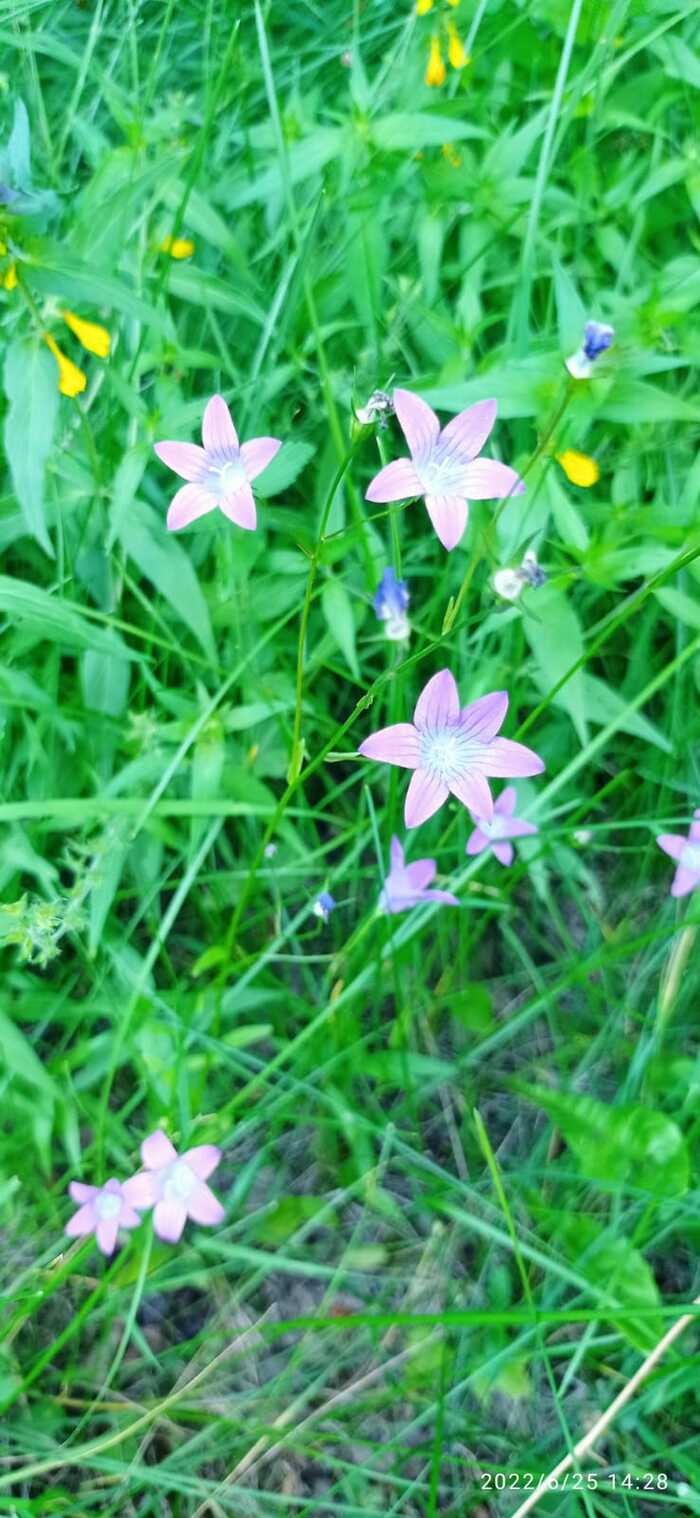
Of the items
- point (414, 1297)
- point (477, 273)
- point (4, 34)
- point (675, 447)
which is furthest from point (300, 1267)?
point (4, 34)

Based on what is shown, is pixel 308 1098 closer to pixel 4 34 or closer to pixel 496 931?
pixel 496 931

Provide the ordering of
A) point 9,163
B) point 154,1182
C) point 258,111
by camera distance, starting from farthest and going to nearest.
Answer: point 258,111 < point 154,1182 < point 9,163

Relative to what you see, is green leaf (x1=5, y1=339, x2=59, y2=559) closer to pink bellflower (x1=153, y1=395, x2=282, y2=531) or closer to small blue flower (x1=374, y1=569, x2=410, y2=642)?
pink bellflower (x1=153, y1=395, x2=282, y2=531)

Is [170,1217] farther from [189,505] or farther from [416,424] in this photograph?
[416,424]

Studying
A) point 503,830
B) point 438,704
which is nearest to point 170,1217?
point 503,830

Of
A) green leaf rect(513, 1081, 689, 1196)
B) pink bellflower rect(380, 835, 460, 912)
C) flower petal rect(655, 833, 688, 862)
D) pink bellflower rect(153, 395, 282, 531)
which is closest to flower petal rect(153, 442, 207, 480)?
pink bellflower rect(153, 395, 282, 531)
